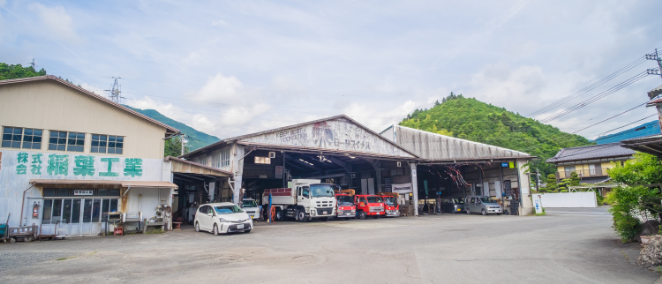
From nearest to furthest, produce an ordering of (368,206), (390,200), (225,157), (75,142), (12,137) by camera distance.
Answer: (12,137)
(75,142)
(225,157)
(368,206)
(390,200)

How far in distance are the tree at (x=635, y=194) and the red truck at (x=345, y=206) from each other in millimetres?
15140

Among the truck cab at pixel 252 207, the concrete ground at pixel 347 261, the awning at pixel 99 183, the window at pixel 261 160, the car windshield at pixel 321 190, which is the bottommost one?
the concrete ground at pixel 347 261

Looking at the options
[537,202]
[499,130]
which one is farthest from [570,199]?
[499,130]

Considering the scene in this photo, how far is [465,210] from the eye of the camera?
30.7 meters

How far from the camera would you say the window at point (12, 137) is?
14.5 m

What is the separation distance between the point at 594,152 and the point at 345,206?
3641 centimetres

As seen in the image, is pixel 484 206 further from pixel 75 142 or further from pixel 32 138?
pixel 32 138

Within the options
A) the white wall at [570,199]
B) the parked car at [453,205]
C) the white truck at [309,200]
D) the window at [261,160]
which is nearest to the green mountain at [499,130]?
the white wall at [570,199]

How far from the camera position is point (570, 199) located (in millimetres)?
36812

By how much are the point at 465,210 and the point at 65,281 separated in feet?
95.9

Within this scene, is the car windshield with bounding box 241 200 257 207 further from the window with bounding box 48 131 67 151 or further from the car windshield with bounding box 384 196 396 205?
the window with bounding box 48 131 67 151

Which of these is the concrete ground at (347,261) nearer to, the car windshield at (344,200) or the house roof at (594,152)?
the car windshield at (344,200)

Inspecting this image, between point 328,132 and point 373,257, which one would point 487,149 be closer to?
point 328,132

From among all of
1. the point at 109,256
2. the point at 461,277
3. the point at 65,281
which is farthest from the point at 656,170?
the point at 109,256
